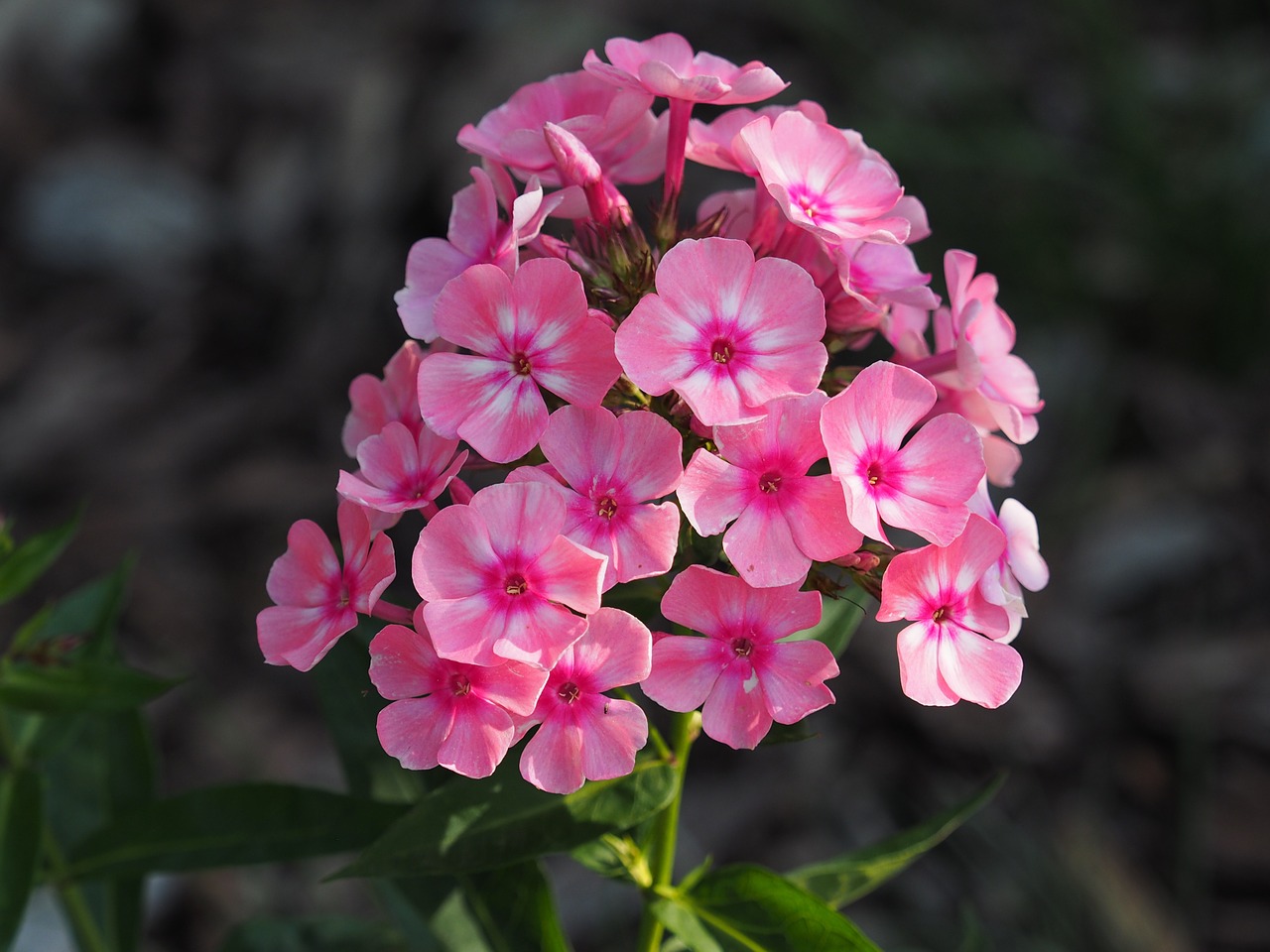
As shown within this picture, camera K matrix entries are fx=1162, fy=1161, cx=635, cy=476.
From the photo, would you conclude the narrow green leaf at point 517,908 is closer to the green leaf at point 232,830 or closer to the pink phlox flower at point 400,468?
the green leaf at point 232,830

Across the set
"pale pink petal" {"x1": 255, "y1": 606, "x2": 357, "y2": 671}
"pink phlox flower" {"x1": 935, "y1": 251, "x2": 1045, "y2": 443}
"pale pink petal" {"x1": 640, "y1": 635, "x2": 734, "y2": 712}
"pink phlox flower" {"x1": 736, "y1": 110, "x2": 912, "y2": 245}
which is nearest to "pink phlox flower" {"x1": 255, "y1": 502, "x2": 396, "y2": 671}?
"pale pink petal" {"x1": 255, "y1": 606, "x2": 357, "y2": 671}

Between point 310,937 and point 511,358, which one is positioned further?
point 310,937

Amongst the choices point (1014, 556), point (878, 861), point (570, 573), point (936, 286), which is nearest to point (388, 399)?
point (570, 573)

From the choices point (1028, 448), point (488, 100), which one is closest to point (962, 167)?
point (1028, 448)

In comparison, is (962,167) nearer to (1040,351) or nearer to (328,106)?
(1040,351)

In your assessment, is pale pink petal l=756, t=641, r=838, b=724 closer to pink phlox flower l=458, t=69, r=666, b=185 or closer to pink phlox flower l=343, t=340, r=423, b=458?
pink phlox flower l=343, t=340, r=423, b=458

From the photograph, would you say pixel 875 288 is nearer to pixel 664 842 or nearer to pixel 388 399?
pixel 388 399

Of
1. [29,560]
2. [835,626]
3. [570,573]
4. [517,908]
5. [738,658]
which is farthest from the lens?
Result: [29,560]

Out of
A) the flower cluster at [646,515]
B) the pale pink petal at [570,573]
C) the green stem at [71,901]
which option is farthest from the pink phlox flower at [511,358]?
the green stem at [71,901]
